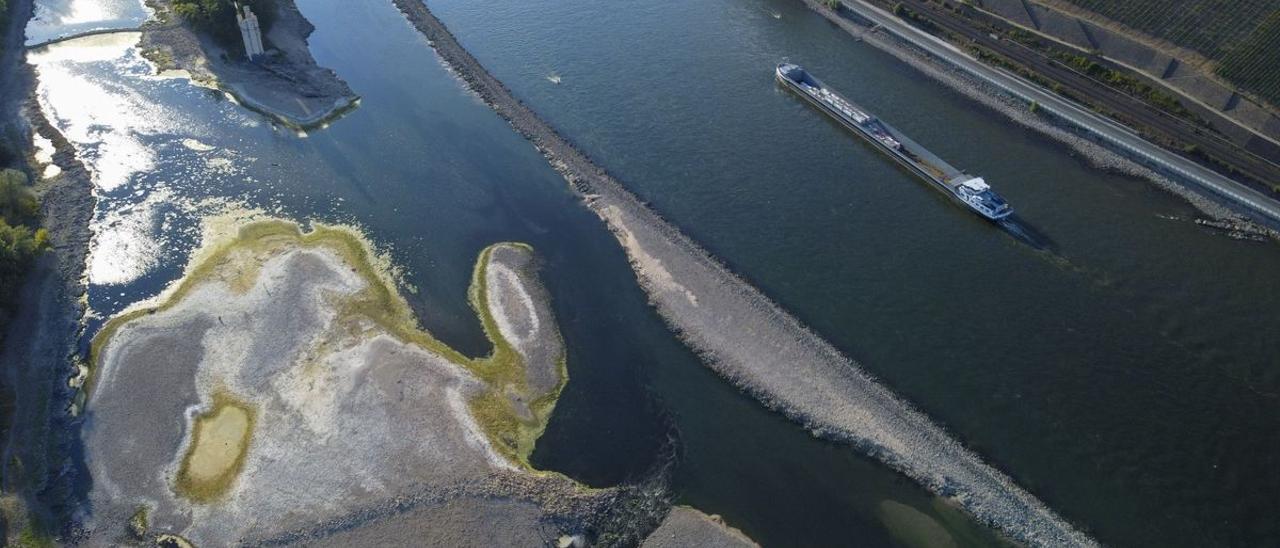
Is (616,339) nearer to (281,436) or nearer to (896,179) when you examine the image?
(281,436)

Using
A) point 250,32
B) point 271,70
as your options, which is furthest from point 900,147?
point 250,32

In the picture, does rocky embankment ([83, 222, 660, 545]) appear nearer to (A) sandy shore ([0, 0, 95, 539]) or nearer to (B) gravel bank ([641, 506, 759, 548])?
(B) gravel bank ([641, 506, 759, 548])

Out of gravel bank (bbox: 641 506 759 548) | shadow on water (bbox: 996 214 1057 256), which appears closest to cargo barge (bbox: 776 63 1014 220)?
shadow on water (bbox: 996 214 1057 256)

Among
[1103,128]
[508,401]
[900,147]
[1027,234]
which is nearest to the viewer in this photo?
[508,401]

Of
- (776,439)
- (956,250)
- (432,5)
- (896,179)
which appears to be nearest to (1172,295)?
(956,250)

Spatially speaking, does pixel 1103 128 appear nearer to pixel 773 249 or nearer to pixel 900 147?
pixel 900 147

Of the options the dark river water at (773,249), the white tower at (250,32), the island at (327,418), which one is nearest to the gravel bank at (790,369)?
the dark river water at (773,249)

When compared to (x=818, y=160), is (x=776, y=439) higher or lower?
lower
